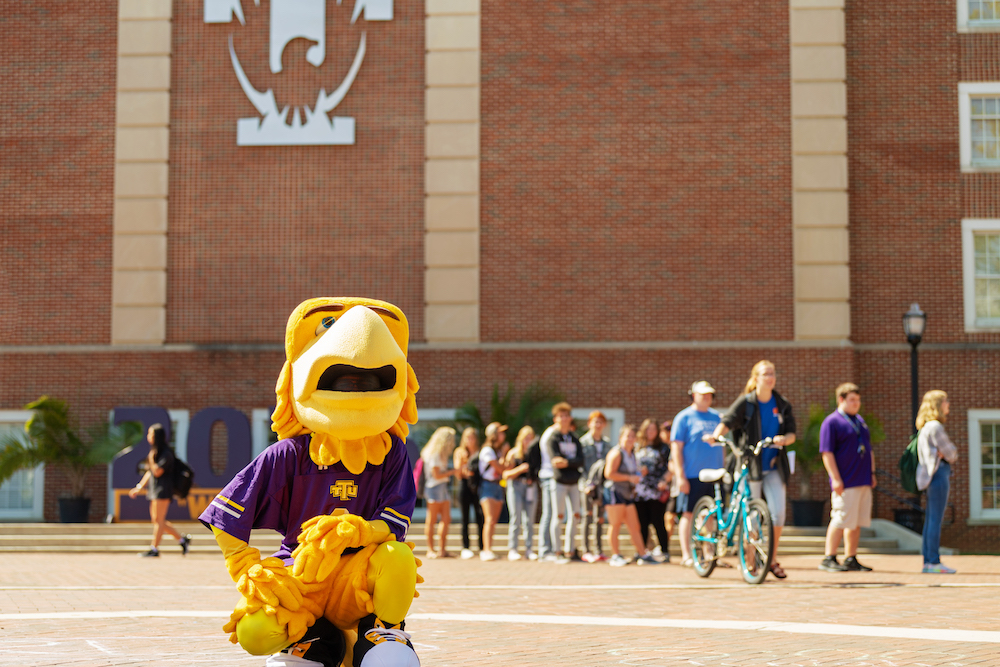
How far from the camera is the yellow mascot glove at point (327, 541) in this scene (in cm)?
413

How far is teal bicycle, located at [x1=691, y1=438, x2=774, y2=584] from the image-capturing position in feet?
31.4

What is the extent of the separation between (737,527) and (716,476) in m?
0.58

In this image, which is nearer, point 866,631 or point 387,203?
point 866,631

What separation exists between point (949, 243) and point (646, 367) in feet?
19.3

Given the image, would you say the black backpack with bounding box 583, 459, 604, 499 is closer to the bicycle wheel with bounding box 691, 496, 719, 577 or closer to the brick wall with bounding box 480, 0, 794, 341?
the bicycle wheel with bounding box 691, 496, 719, 577

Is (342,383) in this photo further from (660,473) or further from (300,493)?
(660,473)

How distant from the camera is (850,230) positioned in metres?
19.3

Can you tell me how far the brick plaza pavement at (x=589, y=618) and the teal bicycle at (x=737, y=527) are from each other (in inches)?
8.5

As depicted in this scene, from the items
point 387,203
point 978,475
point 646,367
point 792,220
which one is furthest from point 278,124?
point 978,475

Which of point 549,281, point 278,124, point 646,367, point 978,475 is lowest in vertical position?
point 978,475

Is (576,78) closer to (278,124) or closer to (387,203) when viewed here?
(387,203)

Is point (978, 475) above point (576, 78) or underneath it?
underneath

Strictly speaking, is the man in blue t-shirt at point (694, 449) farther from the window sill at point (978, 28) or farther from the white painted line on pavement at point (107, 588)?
the window sill at point (978, 28)

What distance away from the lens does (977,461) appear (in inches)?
751
